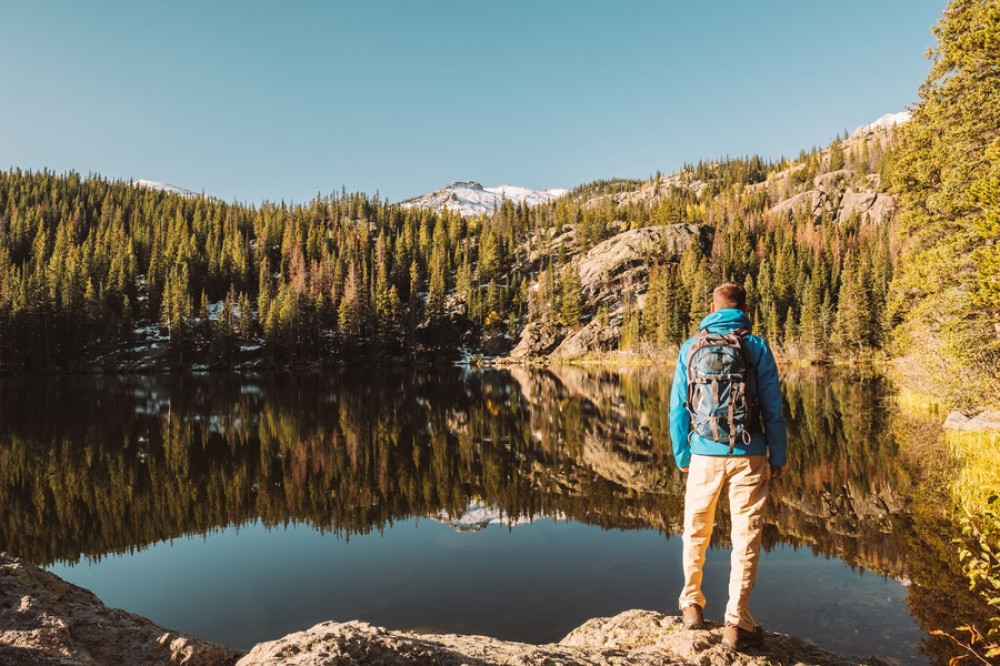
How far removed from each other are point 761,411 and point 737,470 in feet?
2.10

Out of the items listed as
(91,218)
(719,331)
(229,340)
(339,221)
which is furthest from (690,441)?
(91,218)

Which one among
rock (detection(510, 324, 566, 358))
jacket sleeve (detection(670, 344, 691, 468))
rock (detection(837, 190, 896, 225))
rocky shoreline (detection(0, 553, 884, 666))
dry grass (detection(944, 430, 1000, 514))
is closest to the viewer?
rocky shoreline (detection(0, 553, 884, 666))

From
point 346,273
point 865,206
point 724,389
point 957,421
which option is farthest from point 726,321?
point 865,206

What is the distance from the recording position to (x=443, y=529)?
12.5m

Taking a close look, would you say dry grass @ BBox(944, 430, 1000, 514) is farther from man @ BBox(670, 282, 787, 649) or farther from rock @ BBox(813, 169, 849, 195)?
rock @ BBox(813, 169, 849, 195)

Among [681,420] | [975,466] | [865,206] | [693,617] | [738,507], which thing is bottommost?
[975,466]

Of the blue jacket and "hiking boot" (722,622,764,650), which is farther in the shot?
the blue jacket

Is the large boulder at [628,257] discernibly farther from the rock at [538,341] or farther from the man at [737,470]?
the man at [737,470]

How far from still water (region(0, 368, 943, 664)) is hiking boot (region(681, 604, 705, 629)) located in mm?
2788

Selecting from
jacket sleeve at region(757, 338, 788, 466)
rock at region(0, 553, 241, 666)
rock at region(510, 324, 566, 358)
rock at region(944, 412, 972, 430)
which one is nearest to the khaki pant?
jacket sleeve at region(757, 338, 788, 466)

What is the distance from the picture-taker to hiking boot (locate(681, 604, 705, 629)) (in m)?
5.29

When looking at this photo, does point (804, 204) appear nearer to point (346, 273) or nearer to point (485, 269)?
point (485, 269)

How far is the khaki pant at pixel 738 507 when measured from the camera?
4945 mm

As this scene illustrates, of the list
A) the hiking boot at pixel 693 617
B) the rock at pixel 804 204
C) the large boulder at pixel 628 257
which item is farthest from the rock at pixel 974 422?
the rock at pixel 804 204
